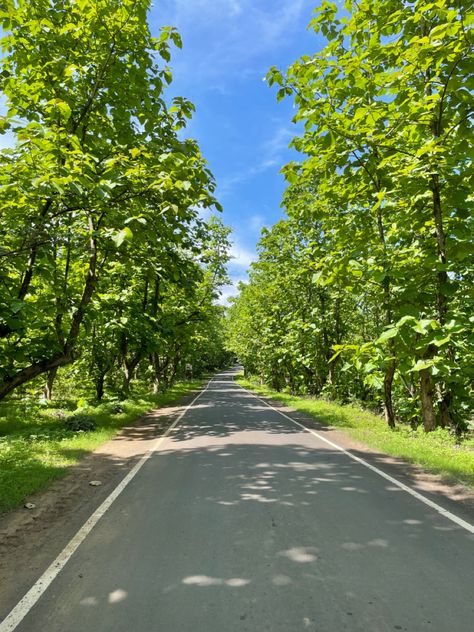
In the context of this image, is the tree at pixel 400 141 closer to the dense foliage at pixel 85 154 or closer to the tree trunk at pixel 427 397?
the tree trunk at pixel 427 397

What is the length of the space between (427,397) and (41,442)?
993 cm

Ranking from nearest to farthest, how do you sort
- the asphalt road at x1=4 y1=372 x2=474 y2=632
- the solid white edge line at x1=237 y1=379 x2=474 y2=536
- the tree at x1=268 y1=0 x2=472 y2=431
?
1. the asphalt road at x1=4 y1=372 x2=474 y2=632
2. the solid white edge line at x1=237 y1=379 x2=474 y2=536
3. the tree at x1=268 y1=0 x2=472 y2=431

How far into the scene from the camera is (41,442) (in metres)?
10.4

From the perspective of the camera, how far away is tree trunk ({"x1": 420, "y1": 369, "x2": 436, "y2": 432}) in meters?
10.5

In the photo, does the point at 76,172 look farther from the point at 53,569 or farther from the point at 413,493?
the point at 413,493

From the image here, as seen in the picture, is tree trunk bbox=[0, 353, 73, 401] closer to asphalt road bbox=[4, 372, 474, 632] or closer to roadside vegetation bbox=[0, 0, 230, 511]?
roadside vegetation bbox=[0, 0, 230, 511]

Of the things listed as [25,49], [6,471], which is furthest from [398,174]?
[6,471]

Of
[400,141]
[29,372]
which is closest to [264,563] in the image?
[29,372]

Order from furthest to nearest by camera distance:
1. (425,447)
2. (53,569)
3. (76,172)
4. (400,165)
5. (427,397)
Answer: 1. (427,397)
2. (425,447)
3. (400,165)
4. (76,172)
5. (53,569)

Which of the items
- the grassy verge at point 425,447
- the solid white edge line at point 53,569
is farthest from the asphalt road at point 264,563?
the grassy verge at point 425,447

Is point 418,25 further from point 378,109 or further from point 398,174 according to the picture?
point 398,174

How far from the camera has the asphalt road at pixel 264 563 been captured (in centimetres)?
336

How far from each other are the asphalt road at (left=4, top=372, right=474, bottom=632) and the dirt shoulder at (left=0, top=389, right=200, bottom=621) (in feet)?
1.04

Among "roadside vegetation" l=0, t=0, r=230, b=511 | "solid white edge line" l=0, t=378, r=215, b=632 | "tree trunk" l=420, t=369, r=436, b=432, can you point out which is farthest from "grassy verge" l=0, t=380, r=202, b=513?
"tree trunk" l=420, t=369, r=436, b=432
